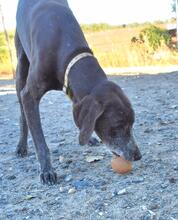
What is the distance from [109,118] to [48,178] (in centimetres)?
88

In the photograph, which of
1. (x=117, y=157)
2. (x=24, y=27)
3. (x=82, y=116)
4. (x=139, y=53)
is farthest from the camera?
(x=139, y=53)

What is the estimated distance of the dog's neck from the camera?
153 inches

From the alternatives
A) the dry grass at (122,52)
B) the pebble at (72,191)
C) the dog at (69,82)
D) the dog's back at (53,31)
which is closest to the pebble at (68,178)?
the dog at (69,82)

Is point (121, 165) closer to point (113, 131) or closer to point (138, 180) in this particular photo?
point (138, 180)

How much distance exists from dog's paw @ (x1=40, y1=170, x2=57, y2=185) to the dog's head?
Answer: 2.10 feet

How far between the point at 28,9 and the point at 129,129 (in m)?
1.89

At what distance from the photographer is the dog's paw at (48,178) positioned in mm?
4172

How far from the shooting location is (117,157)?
157 inches

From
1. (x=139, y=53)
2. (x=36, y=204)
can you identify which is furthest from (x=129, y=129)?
(x=139, y=53)

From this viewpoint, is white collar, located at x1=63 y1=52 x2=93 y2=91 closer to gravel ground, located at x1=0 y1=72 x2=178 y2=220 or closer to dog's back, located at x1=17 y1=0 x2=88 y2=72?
dog's back, located at x1=17 y1=0 x2=88 y2=72

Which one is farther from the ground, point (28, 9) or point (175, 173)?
point (28, 9)

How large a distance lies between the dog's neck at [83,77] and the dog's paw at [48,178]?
0.70 meters

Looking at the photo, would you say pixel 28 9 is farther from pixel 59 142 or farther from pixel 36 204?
pixel 36 204

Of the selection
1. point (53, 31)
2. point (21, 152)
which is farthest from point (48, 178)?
point (53, 31)
